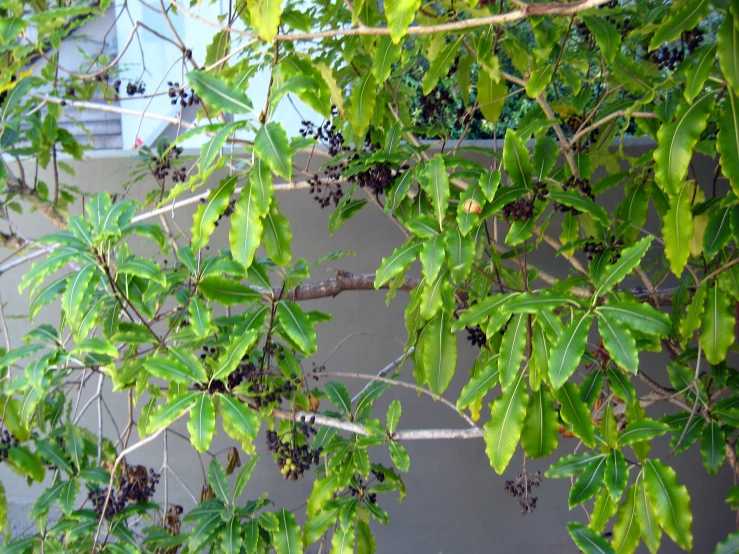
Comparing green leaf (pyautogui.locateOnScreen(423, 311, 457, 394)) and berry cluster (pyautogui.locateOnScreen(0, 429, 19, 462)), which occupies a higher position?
green leaf (pyautogui.locateOnScreen(423, 311, 457, 394))

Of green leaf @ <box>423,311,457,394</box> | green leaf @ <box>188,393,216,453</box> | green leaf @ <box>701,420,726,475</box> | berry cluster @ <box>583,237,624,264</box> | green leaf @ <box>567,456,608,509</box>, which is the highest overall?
berry cluster @ <box>583,237,624,264</box>

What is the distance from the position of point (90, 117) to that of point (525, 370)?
3.22 m

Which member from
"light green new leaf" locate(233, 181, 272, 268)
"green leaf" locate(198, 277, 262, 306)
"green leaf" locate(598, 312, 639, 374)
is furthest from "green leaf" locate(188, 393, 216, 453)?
"green leaf" locate(598, 312, 639, 374)

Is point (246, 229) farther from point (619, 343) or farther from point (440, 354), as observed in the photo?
point (619, 343)

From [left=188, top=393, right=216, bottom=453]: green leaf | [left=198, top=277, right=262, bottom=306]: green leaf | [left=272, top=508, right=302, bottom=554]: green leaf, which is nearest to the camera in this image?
[left=188, top=393, right=216, bottom=453]: green leaf

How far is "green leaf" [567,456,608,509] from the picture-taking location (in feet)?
4.22

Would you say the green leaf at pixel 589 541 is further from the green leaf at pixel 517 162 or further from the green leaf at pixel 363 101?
the green leaf at pixel 363 101

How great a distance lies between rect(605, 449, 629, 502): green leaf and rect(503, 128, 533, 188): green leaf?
600 mm

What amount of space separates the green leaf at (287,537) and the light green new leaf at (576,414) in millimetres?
831

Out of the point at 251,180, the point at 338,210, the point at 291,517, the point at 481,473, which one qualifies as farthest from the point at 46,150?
the point at 481,473

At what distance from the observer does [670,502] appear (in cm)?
126

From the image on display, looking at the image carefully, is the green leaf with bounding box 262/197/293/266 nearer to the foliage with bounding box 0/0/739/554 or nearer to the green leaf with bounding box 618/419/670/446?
the foliage with bounding box 0/0/739/554

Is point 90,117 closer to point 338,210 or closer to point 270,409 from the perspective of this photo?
point 338,210

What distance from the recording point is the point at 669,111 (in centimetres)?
133
